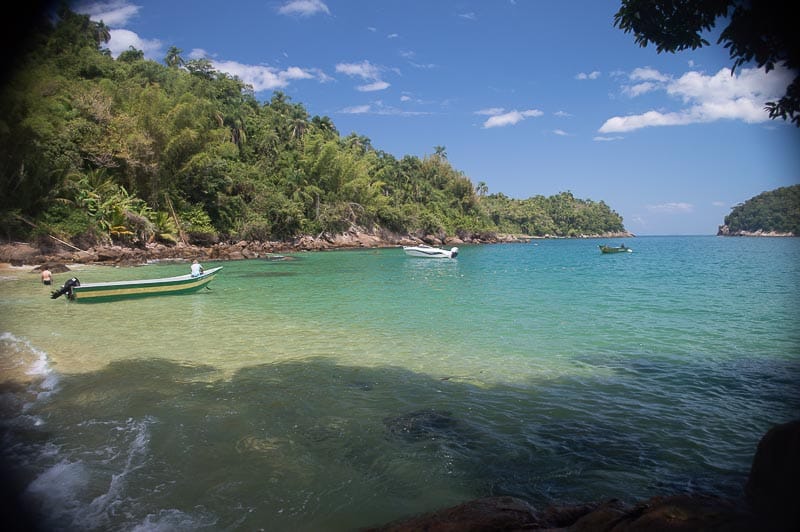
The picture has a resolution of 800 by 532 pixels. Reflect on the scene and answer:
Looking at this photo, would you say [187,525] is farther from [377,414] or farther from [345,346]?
[345,346]

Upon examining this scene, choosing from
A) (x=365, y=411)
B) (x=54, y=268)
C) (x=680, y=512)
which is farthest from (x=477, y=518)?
(x=54, y=268)

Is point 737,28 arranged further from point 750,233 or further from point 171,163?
point 750,233

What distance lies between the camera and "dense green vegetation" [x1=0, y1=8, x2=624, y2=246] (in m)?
27.9

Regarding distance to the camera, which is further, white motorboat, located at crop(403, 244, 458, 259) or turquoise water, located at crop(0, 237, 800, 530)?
white motorboat, located at crop(403, 244, 458, 259)

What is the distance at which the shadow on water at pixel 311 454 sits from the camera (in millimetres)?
3670

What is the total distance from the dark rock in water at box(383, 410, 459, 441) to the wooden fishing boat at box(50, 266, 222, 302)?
14594 millimetres

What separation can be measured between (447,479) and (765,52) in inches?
169

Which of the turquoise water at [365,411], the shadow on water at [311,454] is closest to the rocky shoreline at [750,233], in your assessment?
the turquoise water at [365,411]

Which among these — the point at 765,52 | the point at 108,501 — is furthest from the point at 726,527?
the point at 108,501

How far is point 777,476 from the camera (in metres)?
2.72

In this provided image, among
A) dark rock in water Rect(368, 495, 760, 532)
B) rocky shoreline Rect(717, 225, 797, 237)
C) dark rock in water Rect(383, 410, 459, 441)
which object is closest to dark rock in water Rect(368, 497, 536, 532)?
dark rock in water Rect(368, 495, 760, 532)

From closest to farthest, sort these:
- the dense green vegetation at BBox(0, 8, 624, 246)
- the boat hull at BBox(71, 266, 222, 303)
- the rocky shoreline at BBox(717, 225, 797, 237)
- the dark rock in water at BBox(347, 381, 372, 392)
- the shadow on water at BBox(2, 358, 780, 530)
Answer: the shadow on water at BBox(2, 358, 780, 530), the dark rock in water at BBox(347, 381, 372, 392), the boat hull at BBox(71, 266, 222, 303), the dense green vegetation at BBox(0, 8, 624, 246), the rocky shoreline at BBox(717, 225, 797, 237)

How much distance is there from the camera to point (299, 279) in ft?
78.2

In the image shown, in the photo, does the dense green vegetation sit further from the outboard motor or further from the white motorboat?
the white motorboat
